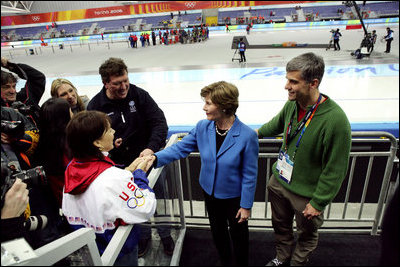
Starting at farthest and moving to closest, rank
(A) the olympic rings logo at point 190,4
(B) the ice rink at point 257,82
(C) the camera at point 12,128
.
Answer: (A) the olympic rings logo at point 190,4 < (B) the ice rink at point 257,82 < (C) the camera at point 12,128

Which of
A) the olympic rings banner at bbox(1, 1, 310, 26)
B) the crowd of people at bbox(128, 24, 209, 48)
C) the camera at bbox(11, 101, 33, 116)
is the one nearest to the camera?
the camera at bbox(11, 101, 33, 116)

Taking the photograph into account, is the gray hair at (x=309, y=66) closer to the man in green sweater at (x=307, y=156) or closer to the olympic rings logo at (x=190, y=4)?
the man in green sweater at (x=307, y=156)

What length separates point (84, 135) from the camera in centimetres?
113

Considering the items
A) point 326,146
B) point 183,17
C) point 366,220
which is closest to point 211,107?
point 326,146

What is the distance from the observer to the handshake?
1.47 metres

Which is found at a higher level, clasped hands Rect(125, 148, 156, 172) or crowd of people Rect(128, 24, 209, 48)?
crowd of people Rect(128, 24, 209, 48)

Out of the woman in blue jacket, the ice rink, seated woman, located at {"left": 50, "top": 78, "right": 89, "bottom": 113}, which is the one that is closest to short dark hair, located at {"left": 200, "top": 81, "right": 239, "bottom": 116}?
the woman in blue jacket

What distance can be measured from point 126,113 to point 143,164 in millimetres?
667

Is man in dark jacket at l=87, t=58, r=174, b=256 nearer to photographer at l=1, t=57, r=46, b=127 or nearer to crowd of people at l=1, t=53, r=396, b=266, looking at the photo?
crowd of people at l=1, t=53, r=396, b=266

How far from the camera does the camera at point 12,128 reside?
1.29 m

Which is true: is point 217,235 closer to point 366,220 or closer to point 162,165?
point 162,165

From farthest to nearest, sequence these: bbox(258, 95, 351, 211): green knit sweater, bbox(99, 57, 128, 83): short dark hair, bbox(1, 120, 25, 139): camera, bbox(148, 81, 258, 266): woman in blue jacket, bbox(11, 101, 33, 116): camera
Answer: bbox(11, 101, 33, 116): camera → bbox(99, 57, 128, 83): short dark hair → bbox(148, 81, 258, 266): woman in blue jacket → bbox(258, 95, 351, 211): green knit sweater → bbox(1, 120, 25, 139): camera

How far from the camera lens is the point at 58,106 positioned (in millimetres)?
1627

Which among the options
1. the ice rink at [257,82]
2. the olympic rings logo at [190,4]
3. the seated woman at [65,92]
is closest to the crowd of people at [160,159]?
the seated woman at [65,92]
